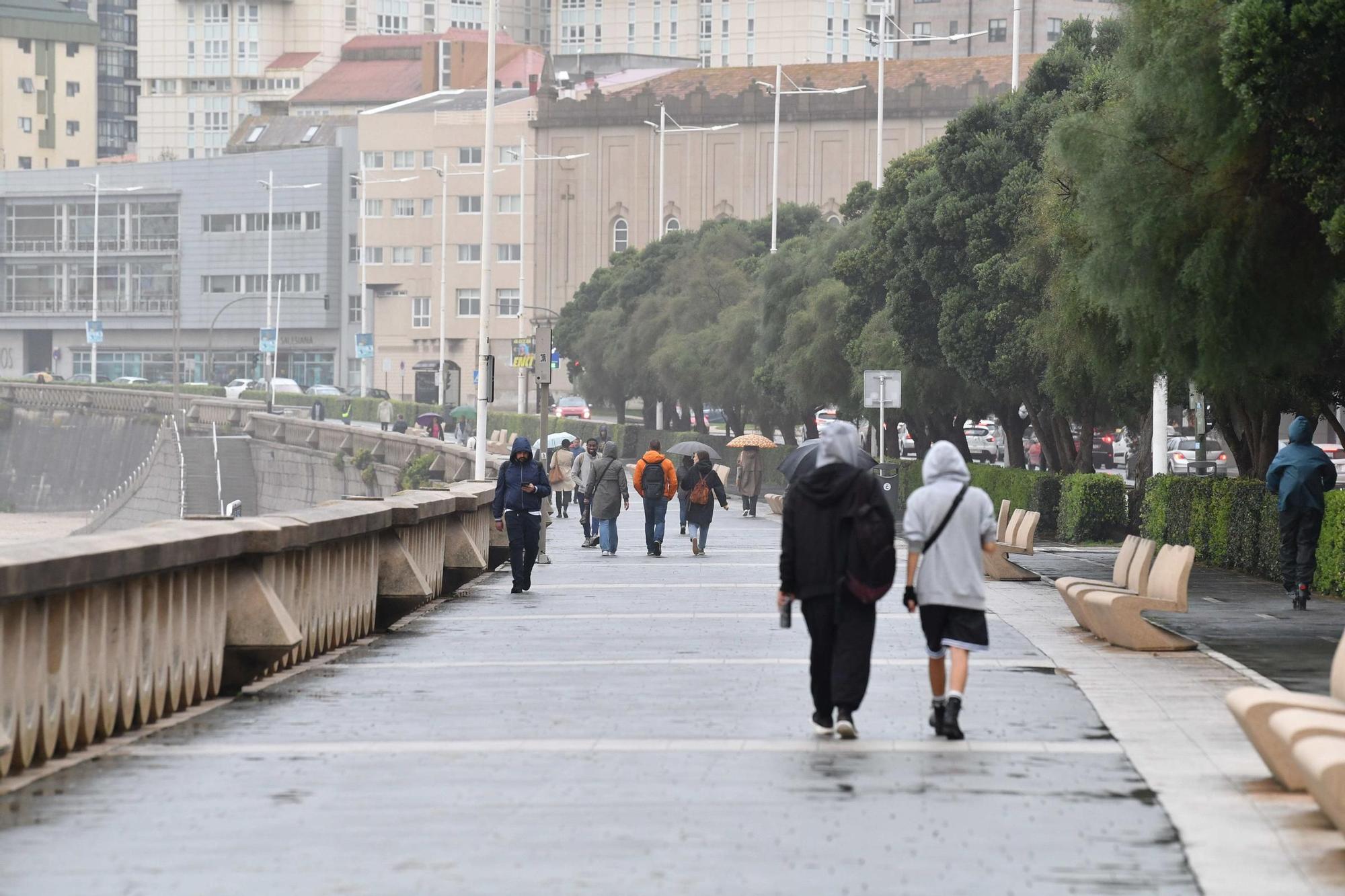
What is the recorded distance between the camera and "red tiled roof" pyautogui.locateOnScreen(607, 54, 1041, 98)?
116375 mm

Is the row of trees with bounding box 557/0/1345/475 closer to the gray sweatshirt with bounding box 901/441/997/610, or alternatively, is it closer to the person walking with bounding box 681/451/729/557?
the person walking with bounding box 681/451/729/557

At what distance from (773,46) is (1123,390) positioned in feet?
437

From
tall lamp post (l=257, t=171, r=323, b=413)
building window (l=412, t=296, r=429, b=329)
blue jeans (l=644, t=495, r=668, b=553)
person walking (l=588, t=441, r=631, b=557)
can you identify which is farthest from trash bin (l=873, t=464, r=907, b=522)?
building window (l=412, t=296, r=429, b=329)

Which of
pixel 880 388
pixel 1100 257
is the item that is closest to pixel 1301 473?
pixel 1100 257

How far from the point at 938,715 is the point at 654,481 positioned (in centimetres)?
2071

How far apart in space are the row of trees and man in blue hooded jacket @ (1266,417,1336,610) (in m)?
1.33

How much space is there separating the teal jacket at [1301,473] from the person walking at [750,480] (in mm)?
30013

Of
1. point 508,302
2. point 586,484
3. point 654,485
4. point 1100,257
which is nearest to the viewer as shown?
point 1100,257

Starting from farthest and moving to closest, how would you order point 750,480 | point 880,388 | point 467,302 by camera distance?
point 467,302 < point 750,480 < point 880,388

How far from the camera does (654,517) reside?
→ 32062mm

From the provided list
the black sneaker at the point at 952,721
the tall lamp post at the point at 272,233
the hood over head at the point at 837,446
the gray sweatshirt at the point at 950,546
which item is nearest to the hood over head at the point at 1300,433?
the gray sweatshirt at the point at 950,546

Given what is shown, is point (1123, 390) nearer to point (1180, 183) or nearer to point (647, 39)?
point (1180, 183)

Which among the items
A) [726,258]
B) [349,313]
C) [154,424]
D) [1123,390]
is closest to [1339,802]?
[1123,390]

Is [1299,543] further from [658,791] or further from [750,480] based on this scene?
[750,480]
